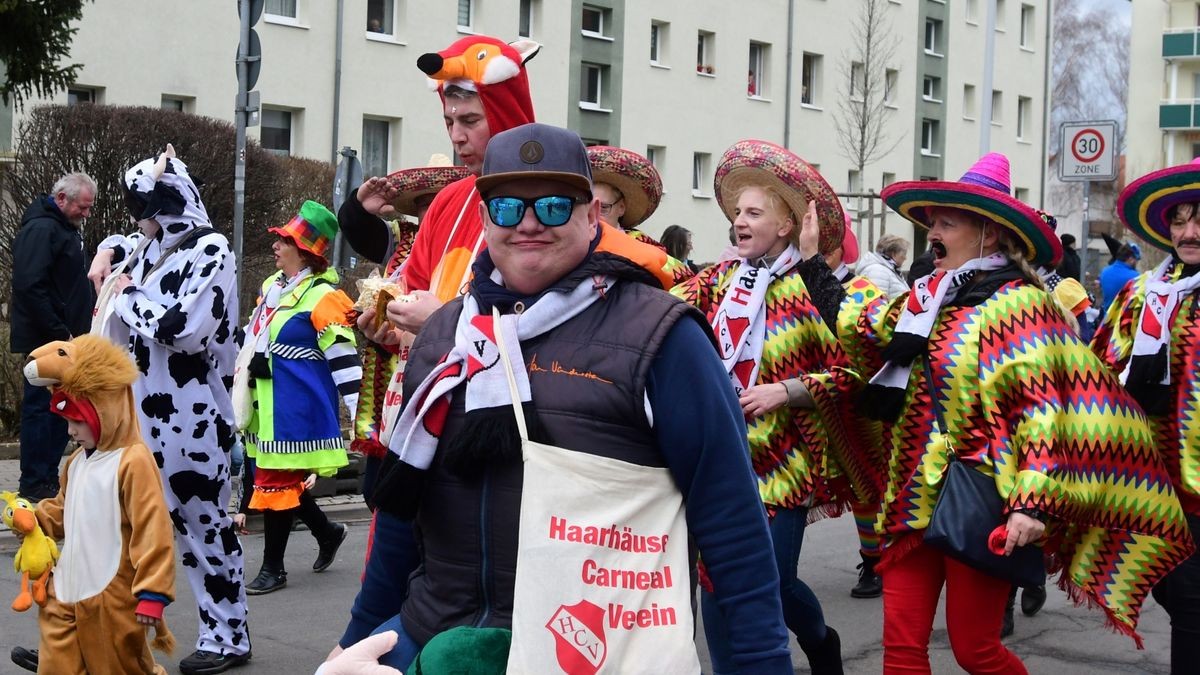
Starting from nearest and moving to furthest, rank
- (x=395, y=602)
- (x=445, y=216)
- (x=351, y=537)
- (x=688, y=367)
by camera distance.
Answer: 1. (x=688, y=367)
2. (x=395, y=602)
3. (x=445, y=216)
4. (x=351, y=537)

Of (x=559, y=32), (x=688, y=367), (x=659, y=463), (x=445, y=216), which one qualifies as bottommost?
(x=659, y=463)

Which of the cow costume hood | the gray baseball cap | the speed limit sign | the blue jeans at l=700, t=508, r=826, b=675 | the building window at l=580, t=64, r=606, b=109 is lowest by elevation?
the blue jeans at l=700, t=508, r=826, b=675

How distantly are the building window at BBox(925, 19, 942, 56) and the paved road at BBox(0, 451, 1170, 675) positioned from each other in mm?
40761

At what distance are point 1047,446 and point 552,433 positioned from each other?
7.44 ft

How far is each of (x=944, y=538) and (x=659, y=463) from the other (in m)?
2.01

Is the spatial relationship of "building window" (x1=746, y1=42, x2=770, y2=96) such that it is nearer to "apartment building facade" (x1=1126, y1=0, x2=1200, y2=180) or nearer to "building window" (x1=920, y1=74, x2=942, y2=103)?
"building window" (x1=920, y1=74, x2=942, y2=103)

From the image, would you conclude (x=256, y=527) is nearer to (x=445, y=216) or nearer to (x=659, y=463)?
(x=445, y=216)

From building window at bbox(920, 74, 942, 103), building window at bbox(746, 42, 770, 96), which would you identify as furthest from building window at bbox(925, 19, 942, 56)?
building window at bbox(746, 42, 770, 96)

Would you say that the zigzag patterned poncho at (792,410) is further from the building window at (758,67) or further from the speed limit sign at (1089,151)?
the building window at (758,67)

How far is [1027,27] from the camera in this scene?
51.8m

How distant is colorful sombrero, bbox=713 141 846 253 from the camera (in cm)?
559

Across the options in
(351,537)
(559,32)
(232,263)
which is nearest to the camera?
(232,263)

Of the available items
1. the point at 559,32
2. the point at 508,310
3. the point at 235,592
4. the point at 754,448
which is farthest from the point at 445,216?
the point at 559,32

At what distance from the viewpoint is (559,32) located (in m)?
35.6
